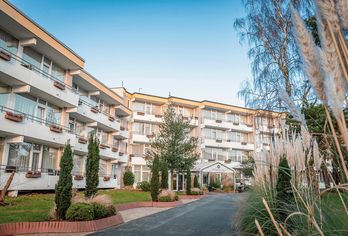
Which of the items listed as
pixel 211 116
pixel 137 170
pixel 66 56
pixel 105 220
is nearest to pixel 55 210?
pixel 105 220

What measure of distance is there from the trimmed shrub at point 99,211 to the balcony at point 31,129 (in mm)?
9143

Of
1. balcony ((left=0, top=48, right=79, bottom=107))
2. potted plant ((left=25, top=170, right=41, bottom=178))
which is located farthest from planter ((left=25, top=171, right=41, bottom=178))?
balcony ((left=0, top=48, right=79, bottom=107))

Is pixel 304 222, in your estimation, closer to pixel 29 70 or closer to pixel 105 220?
pixel 105 220

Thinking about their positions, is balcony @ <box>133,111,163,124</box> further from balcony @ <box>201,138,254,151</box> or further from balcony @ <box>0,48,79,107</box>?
balcony @ <box>0,48,79,107</box>

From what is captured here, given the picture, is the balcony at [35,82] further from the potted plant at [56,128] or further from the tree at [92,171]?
the tree at [92,171]

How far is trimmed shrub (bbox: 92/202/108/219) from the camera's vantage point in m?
9.10

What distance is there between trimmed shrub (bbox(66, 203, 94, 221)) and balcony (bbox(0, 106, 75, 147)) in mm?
9463

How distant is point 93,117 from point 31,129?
9.11 m

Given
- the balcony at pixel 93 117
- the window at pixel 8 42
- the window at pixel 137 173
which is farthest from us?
the window at pixel 137 173

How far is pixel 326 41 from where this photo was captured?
1.68m

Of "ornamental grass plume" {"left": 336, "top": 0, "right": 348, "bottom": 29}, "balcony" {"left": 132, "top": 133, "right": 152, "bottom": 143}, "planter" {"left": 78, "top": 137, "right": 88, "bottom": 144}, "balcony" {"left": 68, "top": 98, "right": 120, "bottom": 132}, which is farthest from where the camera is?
"balcony" {"left": 132, "top": 133, "right": 152, "bottom": 143}

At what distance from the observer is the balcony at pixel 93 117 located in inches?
969

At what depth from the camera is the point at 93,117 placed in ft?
87.6

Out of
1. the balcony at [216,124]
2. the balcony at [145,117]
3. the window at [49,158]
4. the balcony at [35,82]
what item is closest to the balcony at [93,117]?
the balcony at [35,82]
